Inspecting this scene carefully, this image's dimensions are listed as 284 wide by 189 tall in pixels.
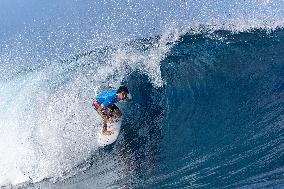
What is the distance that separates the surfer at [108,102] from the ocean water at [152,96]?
0.48 metres

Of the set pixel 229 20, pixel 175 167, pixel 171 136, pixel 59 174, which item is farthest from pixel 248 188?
pixel 229 20

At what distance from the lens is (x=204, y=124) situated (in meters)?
10.8

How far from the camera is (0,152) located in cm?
1188

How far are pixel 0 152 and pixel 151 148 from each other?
4354 millimetres

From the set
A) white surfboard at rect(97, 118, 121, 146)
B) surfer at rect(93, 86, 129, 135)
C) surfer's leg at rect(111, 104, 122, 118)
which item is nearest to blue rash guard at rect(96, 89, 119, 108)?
surfer at rect(93, 86, 129, 135)

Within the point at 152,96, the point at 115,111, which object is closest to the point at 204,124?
the point at 152,96

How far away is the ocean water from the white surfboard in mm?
151

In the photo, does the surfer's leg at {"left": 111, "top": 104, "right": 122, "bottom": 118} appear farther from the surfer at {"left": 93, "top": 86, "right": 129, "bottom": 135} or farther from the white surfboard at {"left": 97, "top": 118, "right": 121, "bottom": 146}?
the white surfboard at {"left": 97, "top": 118, "right": 121, "bottom": 146}

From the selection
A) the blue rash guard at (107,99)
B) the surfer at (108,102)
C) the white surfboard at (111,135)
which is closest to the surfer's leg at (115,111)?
the surfer at (108,102)

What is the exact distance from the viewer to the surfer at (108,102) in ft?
36.6

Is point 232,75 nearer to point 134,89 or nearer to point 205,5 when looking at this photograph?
point 134,89

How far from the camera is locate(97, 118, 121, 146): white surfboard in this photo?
1122cm

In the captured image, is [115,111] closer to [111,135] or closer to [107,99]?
[107,99]

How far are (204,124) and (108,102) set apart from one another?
99.2 inches
